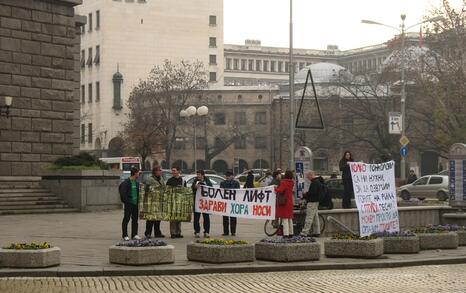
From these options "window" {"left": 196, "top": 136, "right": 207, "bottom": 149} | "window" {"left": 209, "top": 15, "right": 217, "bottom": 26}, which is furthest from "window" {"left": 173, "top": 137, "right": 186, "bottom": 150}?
"window" {"left": 209, "top": 15, "right": 217, "bottom": 26}

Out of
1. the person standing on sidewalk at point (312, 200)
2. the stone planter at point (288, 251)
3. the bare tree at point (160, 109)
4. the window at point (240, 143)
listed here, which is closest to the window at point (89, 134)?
the window at point (240, 143)

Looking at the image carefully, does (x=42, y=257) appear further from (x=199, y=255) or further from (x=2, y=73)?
(x=2, y=73)

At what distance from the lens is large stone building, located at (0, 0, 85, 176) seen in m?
33.3

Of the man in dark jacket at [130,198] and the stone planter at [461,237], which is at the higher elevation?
the man in dark jacket at [130,198]

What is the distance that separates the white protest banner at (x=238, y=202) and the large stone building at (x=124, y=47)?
83799mm

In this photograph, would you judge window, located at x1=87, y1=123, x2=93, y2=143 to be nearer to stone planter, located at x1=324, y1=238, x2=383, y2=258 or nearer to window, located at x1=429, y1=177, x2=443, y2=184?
window, located at x1=429, y1=177, x2=443, y2=184

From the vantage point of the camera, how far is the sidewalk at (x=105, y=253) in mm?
15227

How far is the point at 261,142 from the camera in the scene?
105 m

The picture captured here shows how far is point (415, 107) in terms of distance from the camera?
6869 centimetres

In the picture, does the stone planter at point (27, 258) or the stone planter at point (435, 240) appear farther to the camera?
the stone planter at point (435, 240)

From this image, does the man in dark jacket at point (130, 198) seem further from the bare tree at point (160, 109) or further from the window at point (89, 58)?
the window at point (89, 58)

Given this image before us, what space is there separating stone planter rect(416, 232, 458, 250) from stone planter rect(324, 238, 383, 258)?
2191mm

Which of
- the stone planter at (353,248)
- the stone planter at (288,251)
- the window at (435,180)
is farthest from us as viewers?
the window at (435,180)

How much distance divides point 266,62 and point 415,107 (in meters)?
113
